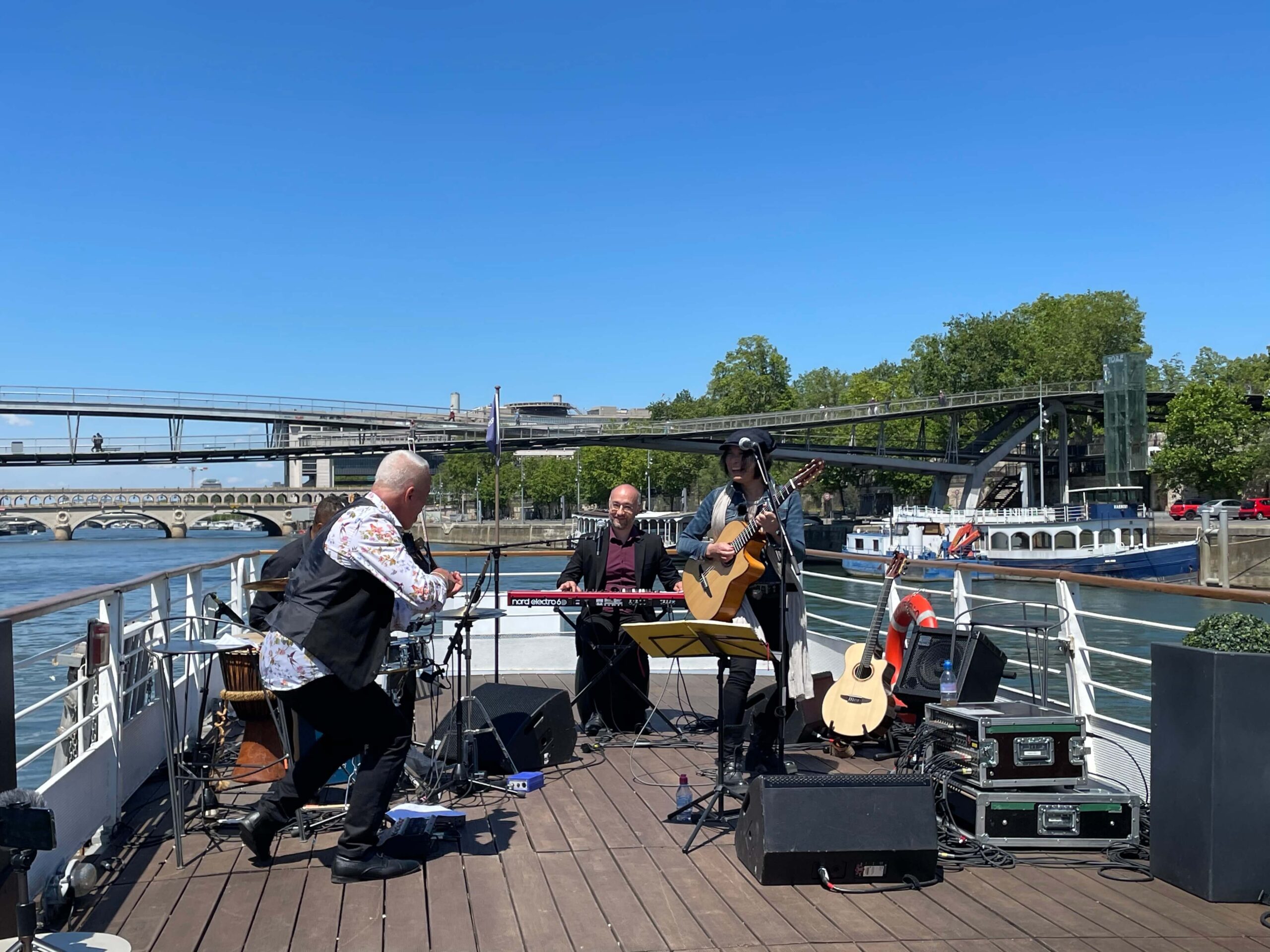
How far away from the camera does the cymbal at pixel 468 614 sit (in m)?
4.37

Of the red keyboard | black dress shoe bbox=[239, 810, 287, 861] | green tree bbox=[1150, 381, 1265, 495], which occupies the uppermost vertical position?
green tree bbox=[1150, 381, 1265, 495]

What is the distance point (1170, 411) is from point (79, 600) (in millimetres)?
58879

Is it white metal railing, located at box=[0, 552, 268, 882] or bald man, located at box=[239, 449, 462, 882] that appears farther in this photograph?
white metal railing, located at box=[0, 552, 268, 882]

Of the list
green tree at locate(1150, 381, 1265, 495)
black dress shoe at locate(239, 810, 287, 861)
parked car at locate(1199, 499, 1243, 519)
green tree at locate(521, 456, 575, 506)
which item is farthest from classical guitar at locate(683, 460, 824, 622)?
green tree at locate(521, 456, 575, 506)

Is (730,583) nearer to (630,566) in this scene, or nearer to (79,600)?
(630,566)

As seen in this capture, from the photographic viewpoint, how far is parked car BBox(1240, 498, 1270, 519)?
1720 inches

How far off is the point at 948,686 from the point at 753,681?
1083 mm

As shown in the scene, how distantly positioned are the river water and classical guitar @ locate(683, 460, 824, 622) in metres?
1.23

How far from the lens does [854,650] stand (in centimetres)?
600

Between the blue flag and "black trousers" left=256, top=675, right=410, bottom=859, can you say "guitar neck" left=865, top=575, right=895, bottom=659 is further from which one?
"black trousers" left=256, top=675, right=410, bottom=859

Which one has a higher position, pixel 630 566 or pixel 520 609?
pixel 630 566

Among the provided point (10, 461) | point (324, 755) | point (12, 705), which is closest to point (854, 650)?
point (324, 755)

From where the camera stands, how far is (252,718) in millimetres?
5164

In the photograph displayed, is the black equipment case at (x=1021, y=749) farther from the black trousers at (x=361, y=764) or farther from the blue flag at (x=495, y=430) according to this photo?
the blue flag at (x=495, y=430)
